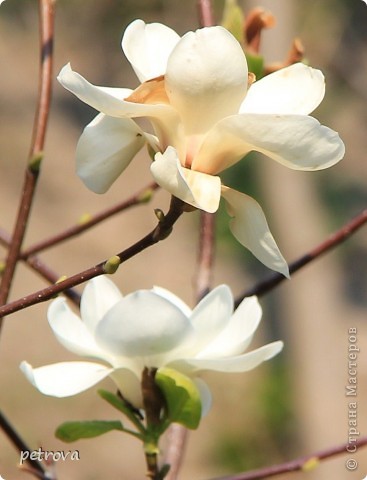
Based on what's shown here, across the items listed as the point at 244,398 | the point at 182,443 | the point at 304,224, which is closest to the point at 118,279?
the point at 244,398

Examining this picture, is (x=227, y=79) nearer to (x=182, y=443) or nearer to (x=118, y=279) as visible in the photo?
(x=182, y=443)

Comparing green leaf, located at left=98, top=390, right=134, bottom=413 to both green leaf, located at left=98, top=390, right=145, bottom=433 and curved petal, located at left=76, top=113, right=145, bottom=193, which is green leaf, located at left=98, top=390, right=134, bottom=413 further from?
curved petal, located at left=76, top=113, right=145, bottom=193

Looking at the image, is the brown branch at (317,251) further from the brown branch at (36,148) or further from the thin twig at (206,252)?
the brown branch at (36,148)

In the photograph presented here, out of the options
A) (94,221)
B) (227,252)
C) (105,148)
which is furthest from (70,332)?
(227,252)

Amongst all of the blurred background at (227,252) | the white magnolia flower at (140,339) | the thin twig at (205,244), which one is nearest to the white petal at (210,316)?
the white magnolia flower at (140,339)

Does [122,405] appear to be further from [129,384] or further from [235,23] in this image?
[235,23]

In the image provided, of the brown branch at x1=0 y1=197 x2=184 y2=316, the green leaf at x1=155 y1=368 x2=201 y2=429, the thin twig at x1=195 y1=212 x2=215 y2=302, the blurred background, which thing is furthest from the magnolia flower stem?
the blurred background
